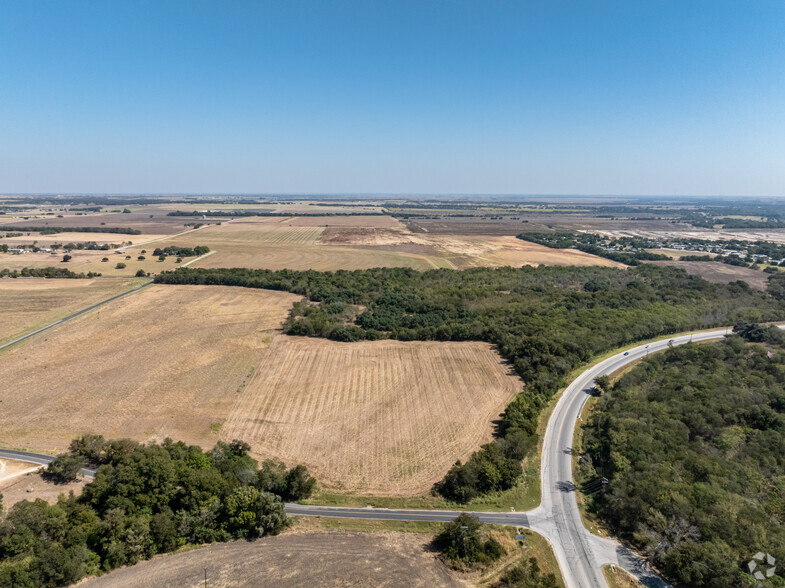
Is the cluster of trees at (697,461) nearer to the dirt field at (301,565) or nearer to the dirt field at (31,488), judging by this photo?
the dirt field at (301,565)

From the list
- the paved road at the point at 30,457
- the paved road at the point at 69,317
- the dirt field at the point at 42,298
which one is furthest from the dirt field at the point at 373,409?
the dirt field at the point at 42,298

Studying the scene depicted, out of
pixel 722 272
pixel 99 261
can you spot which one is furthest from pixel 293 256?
pixel 722 272

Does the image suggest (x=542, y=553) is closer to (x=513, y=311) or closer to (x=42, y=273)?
(x=513, y=311)

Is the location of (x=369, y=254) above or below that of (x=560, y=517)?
above

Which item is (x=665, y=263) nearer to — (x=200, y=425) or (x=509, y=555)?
Result: (x=509, y=555)

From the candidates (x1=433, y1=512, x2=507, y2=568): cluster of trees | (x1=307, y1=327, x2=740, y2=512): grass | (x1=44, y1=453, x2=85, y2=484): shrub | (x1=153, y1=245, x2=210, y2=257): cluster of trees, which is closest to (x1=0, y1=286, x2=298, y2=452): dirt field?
(x1=44, y1=453, x2=85, y2=484): shrub

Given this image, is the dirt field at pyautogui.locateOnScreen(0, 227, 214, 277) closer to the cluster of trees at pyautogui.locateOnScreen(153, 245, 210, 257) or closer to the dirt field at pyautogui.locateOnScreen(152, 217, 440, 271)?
the cluster of trees at pyautogui.locateOnScreen(153, 245, 210, 257)
